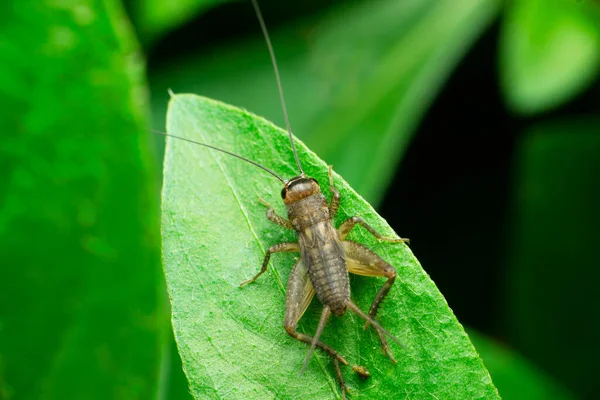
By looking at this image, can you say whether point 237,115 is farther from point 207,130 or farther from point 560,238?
point 560,238

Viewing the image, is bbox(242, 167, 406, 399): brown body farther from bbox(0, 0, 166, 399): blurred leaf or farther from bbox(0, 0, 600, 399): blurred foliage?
bbox(0, 0, 166, 399): blurred leaf

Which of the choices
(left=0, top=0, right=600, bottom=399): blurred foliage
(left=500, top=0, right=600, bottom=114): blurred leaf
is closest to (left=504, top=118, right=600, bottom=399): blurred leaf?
(left=0, top=0, right=600, bottom=399): blurred foliage

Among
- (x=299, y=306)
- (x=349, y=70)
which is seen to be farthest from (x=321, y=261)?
(x=349, y=70)

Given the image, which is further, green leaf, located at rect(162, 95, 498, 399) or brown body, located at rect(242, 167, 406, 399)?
brown body, located at rect(242, 167, 406, 399)

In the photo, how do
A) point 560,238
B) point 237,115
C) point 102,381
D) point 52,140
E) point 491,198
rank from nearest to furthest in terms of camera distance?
point 237,115 < point 102,381 < point 52,140 < point 560,238 < point 491,198

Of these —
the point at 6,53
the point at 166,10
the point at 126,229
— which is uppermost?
the point at 166,10

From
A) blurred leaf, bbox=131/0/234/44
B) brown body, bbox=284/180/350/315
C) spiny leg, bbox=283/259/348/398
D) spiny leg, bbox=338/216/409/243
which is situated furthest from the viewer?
blurred leaf, bbox=131/0/234/44

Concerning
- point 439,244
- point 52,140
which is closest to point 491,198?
point 439,244
